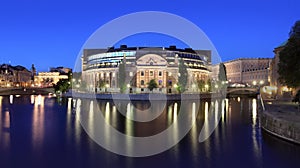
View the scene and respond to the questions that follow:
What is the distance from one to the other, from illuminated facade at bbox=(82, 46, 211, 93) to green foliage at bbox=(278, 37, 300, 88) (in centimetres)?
7528

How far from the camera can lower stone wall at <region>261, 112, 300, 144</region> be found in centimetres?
2036

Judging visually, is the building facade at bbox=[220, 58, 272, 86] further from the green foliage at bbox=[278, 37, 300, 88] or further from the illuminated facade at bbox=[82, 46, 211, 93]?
the green foliage at bbox=[278, 37, 300, 88]

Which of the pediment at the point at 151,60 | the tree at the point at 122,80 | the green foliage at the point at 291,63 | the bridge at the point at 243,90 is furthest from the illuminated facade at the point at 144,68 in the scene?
the green foliage at the point at 291,63

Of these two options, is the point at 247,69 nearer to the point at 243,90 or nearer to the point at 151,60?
the point at 243,90

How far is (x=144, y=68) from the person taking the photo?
116688 mm

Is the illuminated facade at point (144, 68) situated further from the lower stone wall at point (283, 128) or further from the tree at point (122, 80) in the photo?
the lower stone wall at point (283, 128)

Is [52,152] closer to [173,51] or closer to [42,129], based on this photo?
[42,129]

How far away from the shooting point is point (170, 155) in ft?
64.0

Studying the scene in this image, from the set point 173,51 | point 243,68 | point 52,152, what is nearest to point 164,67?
point 173,51

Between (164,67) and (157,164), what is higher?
(164,67)

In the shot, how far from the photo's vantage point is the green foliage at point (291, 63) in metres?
26.4

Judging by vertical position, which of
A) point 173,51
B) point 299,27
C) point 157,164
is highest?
point 173,51

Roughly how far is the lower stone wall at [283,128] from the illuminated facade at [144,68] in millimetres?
78983

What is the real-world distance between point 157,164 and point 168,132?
10.6 metres
